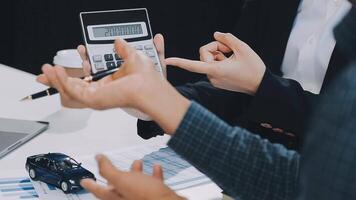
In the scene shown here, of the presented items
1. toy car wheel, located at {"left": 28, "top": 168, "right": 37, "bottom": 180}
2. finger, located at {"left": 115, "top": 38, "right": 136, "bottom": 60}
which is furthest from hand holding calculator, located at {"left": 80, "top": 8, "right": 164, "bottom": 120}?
finger, located at {"left": 115, "top": 38, "right": 136, "bottom": 60}

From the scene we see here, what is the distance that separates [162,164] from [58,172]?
23cm

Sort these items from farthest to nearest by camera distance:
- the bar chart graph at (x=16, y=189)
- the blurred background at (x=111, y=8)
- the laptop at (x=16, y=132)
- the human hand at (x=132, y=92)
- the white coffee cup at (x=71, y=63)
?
1. the blurred background at (x=111, y=8)
2. the white coffee cup at (x=71, y=63)
3. the laptop at (x=16, y=132)
4. the bar chart graph at (x=16, y=189)
5. the human hand at (x=132, y=92)

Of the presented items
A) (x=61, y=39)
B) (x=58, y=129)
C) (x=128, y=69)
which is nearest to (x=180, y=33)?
(x=61, y=39)

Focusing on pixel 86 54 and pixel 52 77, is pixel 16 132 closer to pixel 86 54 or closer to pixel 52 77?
pixel 86 54

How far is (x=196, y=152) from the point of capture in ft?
2.17

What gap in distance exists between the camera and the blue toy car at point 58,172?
99cm

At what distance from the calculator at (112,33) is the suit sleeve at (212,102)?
10 cm

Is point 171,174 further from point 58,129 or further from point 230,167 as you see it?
point 230,167

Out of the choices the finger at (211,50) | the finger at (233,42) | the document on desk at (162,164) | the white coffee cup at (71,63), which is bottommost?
the document on desk at (162,164)

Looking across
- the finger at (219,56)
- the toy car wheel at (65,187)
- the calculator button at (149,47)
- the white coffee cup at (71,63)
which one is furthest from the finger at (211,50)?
the white coffee cup at (71,63)

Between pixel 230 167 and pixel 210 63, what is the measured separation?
0.36m

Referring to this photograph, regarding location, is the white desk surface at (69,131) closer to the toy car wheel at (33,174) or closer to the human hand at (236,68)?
the toy car wheel at (33,174)

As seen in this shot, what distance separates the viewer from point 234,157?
2.20 feet

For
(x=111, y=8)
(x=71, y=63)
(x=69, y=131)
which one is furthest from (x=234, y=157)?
(x=111, y=8)
